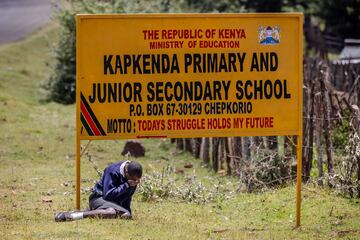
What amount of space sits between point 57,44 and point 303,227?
53.6 ft

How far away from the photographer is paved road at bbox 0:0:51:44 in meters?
32.4

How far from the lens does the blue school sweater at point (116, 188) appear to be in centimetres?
897

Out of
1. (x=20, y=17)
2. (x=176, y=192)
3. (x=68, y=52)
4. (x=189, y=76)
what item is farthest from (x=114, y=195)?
(x=20, y=17)

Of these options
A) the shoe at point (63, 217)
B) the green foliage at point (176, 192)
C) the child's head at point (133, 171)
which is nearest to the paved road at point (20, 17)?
the green foliage at point (176, 192)

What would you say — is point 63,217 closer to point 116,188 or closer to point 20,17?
point 116,188

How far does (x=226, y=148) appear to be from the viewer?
1362 cm

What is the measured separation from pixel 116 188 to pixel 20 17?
2851cm

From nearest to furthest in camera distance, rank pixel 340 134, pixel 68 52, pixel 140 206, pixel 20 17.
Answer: pixel 140 206
pixel 340 134
pixel 68 52
pixel 20 17

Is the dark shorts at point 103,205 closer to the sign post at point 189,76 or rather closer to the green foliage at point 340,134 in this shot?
the sign post at point 189,76

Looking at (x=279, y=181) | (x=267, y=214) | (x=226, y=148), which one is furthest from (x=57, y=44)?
(x=267, y=214)

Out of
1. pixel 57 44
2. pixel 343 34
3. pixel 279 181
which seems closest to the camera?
pixel 279 181

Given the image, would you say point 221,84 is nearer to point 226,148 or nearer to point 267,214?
point 267,214

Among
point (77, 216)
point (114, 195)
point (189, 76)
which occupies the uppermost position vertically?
point (189, 76)

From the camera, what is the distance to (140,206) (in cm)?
1055
